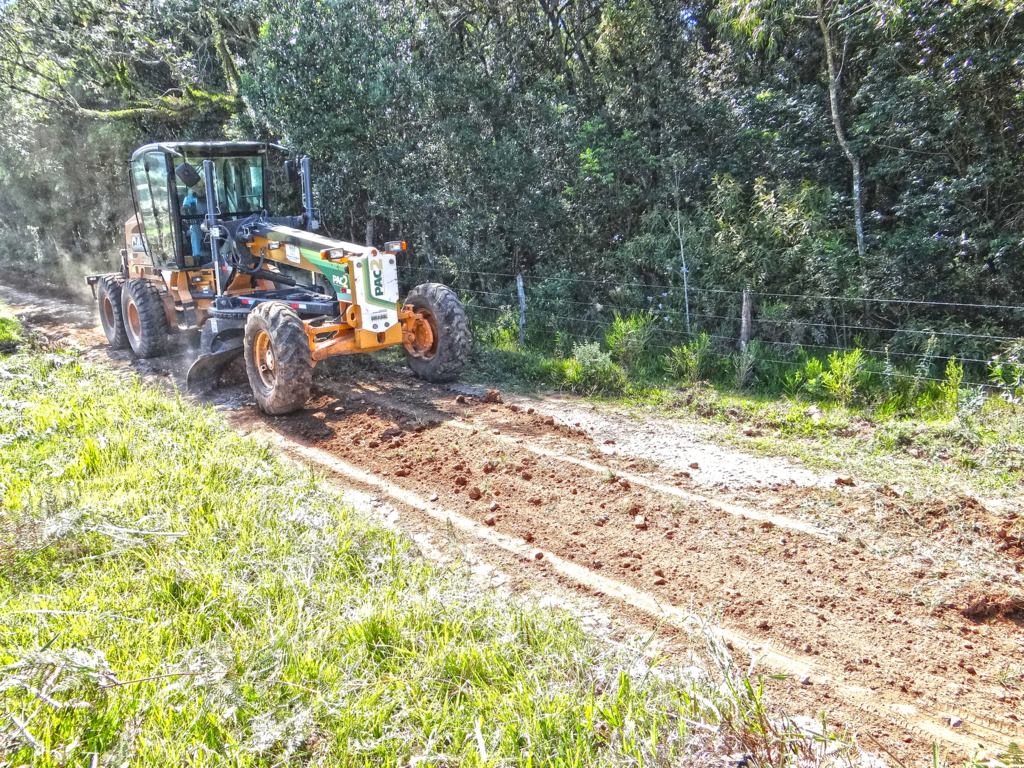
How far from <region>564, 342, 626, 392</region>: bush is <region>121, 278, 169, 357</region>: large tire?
569 cm

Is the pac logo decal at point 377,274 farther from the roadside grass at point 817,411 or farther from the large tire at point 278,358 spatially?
the roadside grass at point 817,411

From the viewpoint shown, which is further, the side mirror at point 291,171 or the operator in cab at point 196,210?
the side mirror at point 291,171

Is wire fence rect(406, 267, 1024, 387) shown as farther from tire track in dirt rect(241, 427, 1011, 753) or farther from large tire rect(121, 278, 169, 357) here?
tire track in dirt rect(241, 427, 1011, 753)

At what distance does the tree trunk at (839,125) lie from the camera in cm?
928

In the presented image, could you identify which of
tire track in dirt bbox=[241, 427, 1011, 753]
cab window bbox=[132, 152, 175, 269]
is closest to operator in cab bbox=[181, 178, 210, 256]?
cab window bbox=[132, 152, 175, 269]

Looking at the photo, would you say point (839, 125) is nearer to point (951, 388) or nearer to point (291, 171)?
point (951, 388)

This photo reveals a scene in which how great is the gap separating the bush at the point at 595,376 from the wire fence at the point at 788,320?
3.86 ft

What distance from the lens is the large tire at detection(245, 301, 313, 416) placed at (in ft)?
23.0

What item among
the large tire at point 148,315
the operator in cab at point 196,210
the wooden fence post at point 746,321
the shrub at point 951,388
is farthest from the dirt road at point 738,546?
the large tire at point 148,315

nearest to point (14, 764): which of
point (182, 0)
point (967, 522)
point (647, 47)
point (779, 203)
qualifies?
point (967, 522)

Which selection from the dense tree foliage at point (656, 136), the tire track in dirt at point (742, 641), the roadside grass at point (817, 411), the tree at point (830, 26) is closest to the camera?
the tire track in dirt at point (742, 641)

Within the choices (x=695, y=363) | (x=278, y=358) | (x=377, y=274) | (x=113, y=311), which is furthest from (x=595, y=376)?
(x=113, y=311)

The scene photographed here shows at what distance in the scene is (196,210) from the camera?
28.8 feet

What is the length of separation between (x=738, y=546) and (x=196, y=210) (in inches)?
300
